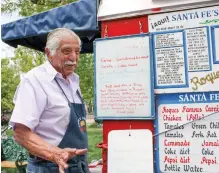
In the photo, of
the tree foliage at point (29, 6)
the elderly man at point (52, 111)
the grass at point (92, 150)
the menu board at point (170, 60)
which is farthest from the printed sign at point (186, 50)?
the tree foliage at point (29, 6)

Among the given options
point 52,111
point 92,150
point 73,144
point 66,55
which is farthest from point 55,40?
point 92,150

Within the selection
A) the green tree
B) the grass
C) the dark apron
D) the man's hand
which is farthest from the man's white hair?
the green tree

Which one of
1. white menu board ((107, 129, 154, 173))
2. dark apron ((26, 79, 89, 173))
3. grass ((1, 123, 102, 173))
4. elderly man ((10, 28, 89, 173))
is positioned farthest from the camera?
grass ((1, 123, 102, 173))

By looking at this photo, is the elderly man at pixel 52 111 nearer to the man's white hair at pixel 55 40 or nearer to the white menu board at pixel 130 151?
the man's white hair at pixel 55 40

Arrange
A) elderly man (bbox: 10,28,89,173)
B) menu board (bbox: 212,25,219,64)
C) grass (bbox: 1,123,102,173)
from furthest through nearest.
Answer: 1. grass (bbox: 1,123,102,173)
2. menu board (bbox: 212,25,219,64)
3. elderly man (bbox: 10,28,89,173)

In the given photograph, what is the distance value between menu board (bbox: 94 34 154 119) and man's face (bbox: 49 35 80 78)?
0.53m

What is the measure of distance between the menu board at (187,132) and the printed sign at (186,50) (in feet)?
0.29

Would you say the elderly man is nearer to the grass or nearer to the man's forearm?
the man's forearm

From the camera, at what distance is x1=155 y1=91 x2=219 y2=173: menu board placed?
2527mm

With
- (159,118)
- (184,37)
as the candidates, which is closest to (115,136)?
(159,118)

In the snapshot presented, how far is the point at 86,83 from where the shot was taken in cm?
1060

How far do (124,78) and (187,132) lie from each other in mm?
663

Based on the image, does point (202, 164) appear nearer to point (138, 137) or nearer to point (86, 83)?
point (138, 137)

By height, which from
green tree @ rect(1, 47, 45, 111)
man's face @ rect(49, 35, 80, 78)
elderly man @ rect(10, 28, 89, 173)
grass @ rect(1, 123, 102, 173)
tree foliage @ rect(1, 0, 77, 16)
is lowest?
grass @ rect(1, 123, 102, 173)
